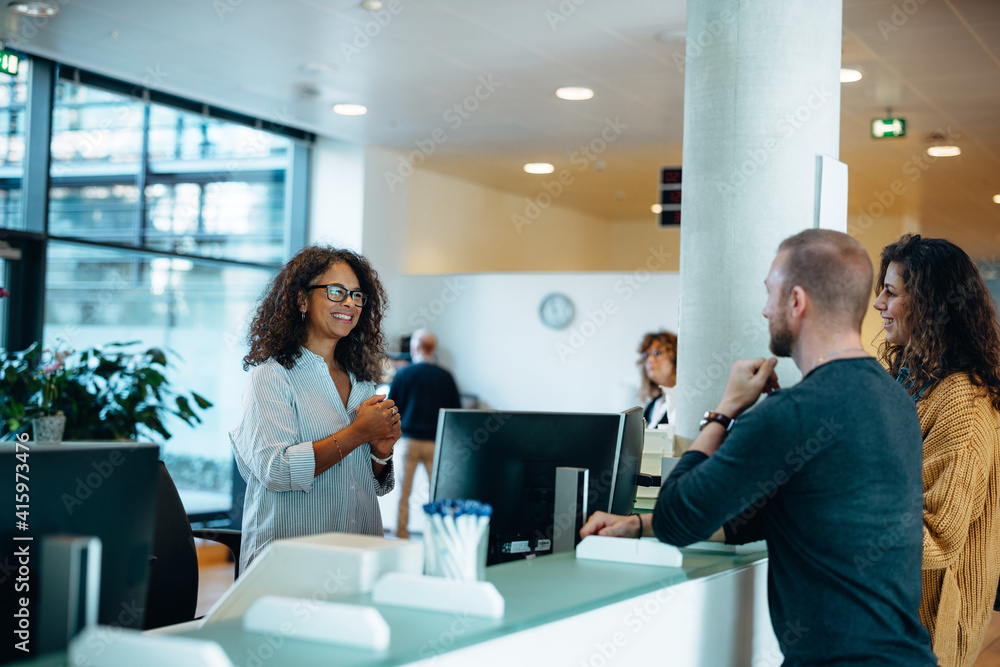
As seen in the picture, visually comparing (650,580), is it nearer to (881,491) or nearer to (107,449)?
(881,491)

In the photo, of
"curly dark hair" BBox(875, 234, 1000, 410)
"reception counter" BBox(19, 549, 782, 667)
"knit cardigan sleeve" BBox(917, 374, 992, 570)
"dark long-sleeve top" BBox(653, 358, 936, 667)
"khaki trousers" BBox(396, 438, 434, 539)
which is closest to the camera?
"reception counter" BBox(19, 549, 782, 667)

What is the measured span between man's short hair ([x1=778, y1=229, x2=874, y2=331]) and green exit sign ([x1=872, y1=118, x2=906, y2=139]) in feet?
17.2

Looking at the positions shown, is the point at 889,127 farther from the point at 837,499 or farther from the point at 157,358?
the point at 837,499

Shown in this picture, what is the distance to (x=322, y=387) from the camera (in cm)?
272

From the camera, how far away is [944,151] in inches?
294

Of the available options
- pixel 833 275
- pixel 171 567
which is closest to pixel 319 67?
pixel 171 567

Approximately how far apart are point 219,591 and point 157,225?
2.65 meters

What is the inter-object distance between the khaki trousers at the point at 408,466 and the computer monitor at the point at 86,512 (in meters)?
5.97

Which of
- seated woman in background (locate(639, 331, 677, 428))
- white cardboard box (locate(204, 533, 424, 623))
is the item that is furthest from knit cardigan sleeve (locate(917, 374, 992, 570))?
seated woman in background (locate(639, 331, 677, 428))

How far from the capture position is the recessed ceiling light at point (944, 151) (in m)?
7.36

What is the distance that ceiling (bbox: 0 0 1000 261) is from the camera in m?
4.86

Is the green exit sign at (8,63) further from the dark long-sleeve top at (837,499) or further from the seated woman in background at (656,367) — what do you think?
the dark long-sleeve top at (837,499)

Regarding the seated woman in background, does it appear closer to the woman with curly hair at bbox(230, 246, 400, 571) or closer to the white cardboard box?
the woman with curly hair at bbox(230, 246, 400, 571)

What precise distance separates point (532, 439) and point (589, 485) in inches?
7.2
